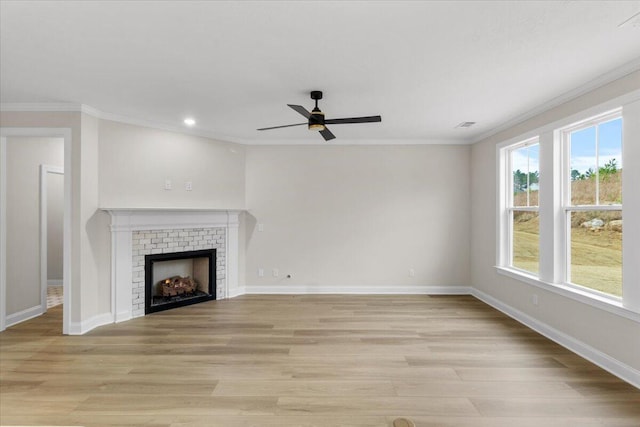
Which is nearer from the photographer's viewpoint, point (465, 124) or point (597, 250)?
point (597, 250)

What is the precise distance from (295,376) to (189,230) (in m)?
3.06

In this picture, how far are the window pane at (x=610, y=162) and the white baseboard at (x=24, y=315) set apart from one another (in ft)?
21.4

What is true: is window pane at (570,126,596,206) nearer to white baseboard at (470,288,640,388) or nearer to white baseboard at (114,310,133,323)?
white baseboard at (470,288,640,388)

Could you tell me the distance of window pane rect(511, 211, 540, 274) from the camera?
4352mm

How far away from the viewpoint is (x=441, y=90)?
3484 millimetres

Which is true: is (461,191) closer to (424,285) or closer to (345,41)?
(424,285)

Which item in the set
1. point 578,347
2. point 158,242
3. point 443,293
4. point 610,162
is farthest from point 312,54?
point 443,293

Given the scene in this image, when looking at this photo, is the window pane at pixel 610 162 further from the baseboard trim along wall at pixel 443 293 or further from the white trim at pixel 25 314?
the white trim at pixel 25 314

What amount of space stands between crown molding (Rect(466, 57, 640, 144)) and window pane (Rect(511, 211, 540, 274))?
118 cm

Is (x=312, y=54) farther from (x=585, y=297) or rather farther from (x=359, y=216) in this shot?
(x=359, y=216)

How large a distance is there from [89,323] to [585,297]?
5.18m

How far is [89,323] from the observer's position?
159 inches

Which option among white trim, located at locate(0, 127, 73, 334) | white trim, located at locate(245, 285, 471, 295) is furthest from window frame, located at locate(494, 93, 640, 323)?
white trim, located at locate(0, 127, 73, 334)

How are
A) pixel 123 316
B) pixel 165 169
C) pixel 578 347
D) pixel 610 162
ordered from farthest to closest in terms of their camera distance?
1. pixel 165 169
2. pixel 123 316
3. pixel 578 347
4. pixel 610 162
